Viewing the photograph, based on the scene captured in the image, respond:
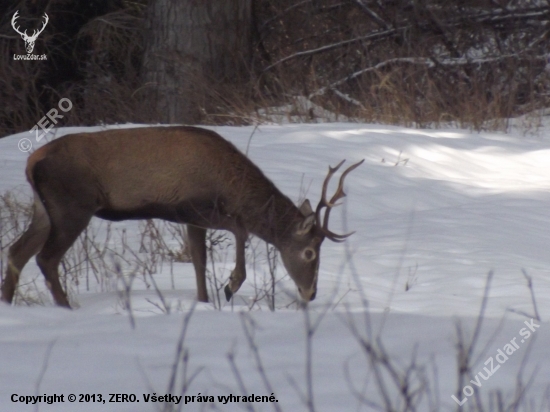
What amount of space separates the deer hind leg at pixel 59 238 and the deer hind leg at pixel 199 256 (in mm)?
669

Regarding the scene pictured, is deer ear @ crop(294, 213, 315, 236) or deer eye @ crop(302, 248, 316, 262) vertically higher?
deer ear @ crop(294, 213, 315, 236)

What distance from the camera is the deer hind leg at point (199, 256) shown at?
5348 millimetres

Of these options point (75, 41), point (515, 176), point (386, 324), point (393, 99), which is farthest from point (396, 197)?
point (75, 41)

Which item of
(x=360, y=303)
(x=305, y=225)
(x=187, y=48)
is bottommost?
(x=360, y=303)

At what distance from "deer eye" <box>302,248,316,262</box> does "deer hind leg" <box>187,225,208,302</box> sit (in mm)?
587

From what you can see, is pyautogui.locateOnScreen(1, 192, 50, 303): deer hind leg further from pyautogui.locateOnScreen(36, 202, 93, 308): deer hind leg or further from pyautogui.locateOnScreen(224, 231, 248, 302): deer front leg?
pyautogui.locateOnScreen(224, 231, 248, 302): deer front leg

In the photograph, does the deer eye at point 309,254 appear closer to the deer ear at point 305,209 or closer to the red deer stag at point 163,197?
the red deer stag at point 163,197

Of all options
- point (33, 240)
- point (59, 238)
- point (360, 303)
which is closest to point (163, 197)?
point (59, 238)

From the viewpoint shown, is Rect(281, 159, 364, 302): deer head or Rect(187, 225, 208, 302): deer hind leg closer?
Rect(187, 225, 208, 302): deer hind leg

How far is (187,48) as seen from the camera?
13.2m

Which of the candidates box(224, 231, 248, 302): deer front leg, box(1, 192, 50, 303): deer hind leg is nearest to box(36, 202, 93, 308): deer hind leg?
box(1, 192, 50, 303): deer hind leg

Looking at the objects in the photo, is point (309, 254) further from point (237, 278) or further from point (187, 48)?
Result: point (187, 48)

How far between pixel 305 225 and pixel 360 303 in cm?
67

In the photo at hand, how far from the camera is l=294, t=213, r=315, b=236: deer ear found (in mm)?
5598
